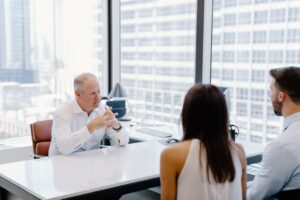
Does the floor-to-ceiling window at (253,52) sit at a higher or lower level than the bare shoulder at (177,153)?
higher

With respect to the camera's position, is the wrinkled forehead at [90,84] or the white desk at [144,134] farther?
the white desk at [144,134]

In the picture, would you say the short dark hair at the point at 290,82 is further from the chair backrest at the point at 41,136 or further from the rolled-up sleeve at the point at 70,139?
the chair backrest at the point at 41,136

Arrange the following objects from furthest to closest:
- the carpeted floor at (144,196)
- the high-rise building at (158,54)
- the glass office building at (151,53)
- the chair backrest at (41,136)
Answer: the high-rise building at (158,54) → the carpeted floor at (144,196) → the glass office building at (151,53) → the chair backrest at (41,136)

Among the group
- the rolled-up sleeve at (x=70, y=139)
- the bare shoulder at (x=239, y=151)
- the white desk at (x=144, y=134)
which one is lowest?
the white desk at (x=144, y=134)

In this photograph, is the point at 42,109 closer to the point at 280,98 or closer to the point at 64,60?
the point at 64,60

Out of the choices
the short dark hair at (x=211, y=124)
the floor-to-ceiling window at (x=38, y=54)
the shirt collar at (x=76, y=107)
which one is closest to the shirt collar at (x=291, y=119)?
the short dark hair at (x=211, y=124)

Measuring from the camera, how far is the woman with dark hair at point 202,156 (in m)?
1.41

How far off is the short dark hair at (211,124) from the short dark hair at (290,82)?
1.46ft

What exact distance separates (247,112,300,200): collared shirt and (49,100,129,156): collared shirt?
115 cm

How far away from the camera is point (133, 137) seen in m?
2.99

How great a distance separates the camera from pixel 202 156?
→ 1409 mm

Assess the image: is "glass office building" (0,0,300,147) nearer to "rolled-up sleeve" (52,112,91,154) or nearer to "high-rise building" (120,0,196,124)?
"high-rise building" (120,0,196,124)

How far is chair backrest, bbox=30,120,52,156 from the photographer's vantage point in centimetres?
277

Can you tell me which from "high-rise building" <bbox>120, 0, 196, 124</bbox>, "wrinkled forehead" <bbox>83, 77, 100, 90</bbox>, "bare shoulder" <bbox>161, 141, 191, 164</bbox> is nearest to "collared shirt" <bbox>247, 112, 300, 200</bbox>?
"bare shoulder" <bbox>161, 141, 191, 164</bbox>
